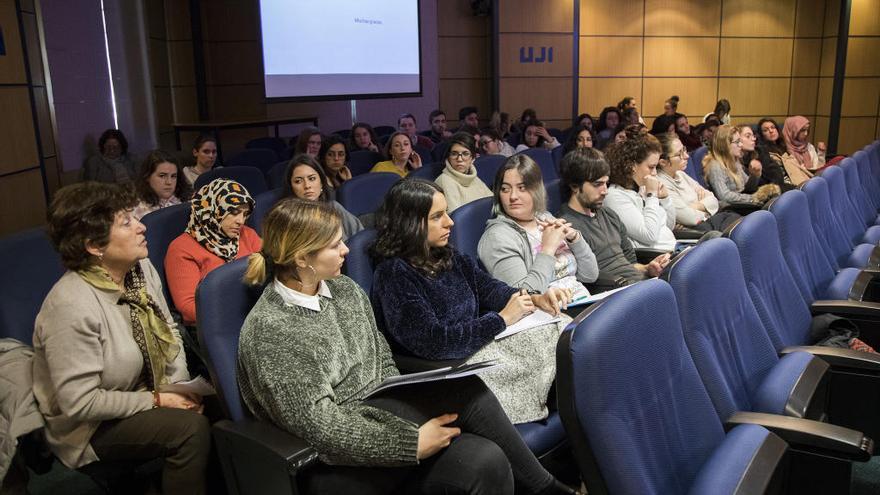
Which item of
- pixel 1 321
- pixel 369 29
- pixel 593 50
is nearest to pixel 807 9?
pixel 593 50

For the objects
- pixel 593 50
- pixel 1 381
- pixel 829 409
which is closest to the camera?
pixel 1 381

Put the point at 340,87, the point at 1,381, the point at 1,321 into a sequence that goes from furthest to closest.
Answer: the point at 340,87 < the point at 1,321 < the point at 1,381

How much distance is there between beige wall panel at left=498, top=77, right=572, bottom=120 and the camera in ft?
34.3

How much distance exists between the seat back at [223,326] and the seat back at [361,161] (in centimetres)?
377

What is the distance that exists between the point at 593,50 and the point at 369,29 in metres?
4.21

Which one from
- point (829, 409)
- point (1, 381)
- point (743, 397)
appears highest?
point (1, 381)

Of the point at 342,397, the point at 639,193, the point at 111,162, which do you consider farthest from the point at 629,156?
the point at 111,162

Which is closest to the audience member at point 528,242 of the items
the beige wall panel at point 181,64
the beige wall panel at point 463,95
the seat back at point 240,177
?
the seat back at point 240,177

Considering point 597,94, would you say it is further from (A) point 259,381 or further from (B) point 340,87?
(A) point 259,381

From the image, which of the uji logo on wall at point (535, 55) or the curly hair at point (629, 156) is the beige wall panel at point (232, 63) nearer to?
the uji logo on wall at point (535, 55)

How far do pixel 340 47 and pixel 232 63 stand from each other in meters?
2.24

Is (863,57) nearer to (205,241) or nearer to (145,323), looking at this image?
(205,241)

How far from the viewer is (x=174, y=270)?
2.64 m

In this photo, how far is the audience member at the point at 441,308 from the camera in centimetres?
215
